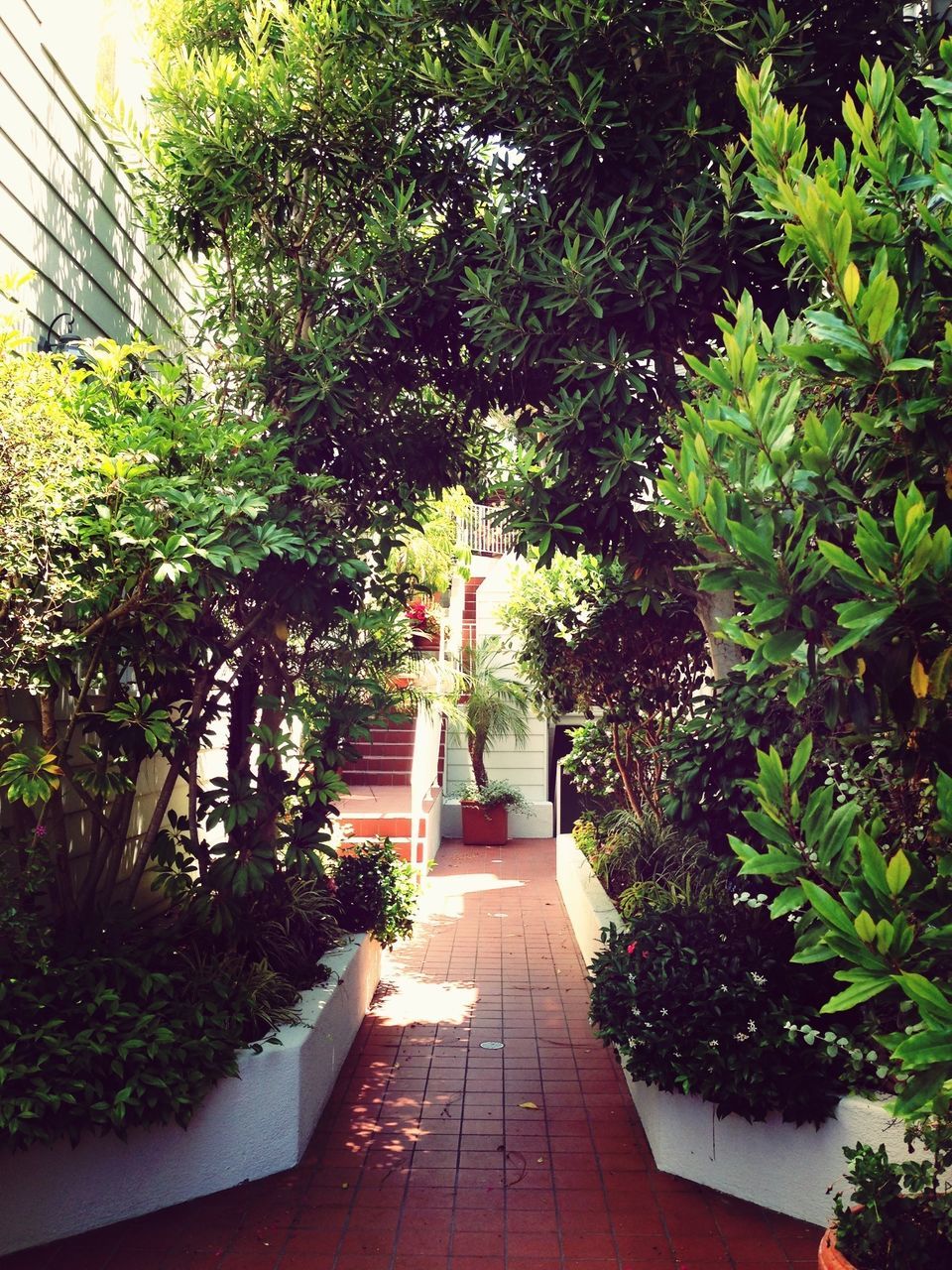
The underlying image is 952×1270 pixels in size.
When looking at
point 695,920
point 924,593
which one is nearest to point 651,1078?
point 695,920

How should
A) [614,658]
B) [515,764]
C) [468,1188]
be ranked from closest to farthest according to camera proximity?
[468,1188], [614,658], [515,764]

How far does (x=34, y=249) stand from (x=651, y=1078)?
4757mm

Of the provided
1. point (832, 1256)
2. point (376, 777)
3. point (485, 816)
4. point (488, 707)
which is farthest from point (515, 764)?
point (832, 1256)

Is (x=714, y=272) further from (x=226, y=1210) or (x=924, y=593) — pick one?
(x=226, y=1210)

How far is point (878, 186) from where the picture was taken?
211 cm

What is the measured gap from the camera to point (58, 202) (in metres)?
5.01

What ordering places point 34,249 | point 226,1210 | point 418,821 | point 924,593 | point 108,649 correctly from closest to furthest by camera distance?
point 924,593 < point 108,649 < point 226,1210 < point 34,249 < point 418,821

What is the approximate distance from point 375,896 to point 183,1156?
2746 millimetres

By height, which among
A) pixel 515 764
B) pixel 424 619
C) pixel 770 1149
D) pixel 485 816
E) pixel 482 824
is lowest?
pixel 770 1149

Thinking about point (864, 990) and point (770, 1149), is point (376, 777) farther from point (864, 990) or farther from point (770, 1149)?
point (864, 990)

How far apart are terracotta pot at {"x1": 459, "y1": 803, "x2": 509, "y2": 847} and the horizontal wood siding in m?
9.16

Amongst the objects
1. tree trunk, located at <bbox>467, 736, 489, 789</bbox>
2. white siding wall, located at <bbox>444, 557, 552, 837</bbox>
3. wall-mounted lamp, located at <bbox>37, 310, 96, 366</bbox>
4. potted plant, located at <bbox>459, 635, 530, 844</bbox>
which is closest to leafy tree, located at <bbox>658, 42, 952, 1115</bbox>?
wall-mounted lamp, located at <bbox>37, 310, 96, 366</bbox>

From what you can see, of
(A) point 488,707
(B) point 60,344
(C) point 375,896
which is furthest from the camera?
(A) point 488,707

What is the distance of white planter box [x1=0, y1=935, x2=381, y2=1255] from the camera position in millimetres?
4012
